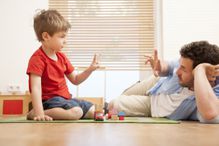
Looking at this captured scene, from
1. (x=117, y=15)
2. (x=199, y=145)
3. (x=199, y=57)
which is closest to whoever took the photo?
(x=199, y=145)

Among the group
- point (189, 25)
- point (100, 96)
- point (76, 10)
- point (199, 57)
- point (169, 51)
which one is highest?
point (76, 10)

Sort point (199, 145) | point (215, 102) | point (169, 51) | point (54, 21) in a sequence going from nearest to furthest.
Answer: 1. point (199, 145)
2. point (215, 102)
3. point (54, 21)
4. point (169, 51)

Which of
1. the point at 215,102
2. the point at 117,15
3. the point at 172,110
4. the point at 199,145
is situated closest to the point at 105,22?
the point at 117,15

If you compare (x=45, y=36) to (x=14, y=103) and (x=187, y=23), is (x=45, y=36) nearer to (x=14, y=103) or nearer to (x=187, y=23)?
(x=14, y=103)

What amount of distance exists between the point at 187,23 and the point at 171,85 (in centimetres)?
171

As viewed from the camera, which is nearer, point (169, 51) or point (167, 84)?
point (167, 84)

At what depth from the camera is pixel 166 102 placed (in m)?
1.57

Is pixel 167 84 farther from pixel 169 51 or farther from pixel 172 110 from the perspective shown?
pixel 169 51

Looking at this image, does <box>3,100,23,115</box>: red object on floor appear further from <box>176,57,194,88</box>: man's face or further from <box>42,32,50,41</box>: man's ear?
<box>176,57,194,88</box>: man's face

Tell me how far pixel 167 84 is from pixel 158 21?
175cm

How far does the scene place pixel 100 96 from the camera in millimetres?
3211

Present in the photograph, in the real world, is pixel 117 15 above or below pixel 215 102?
above

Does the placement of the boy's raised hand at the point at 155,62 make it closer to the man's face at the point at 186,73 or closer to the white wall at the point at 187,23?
the man's face at the point at 186,73

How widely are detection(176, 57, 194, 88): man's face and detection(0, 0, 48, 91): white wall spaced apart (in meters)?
2.05
